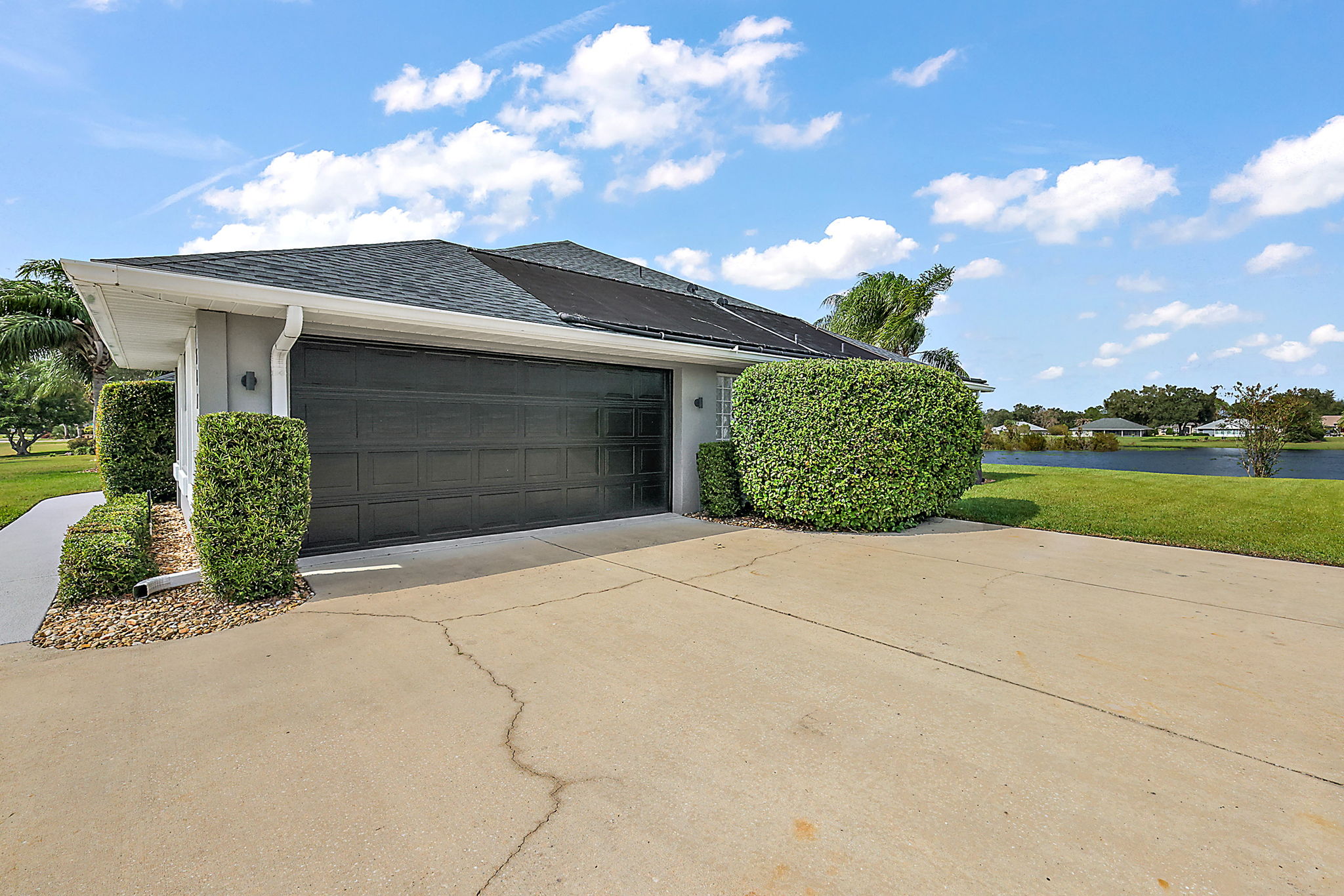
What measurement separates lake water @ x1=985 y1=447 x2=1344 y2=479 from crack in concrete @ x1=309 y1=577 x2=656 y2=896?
21.5 m

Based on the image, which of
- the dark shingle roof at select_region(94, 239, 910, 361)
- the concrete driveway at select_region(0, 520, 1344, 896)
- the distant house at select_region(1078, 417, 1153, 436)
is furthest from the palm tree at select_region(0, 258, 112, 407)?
the distant house at select_region(1078, 417, 1153, 436)

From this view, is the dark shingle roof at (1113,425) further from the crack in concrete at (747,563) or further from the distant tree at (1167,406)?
the crack in concrete at (747,563)

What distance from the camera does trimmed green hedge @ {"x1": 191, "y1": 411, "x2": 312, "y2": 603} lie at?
A: 4.33 m

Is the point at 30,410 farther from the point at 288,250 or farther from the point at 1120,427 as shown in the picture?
the point at 1120,427

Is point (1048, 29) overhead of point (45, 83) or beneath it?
overhead

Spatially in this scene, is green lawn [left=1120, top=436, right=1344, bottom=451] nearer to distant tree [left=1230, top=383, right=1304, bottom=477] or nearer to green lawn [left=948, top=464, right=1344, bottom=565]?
distant tree [left=1230, top=383, right=1304, bottom=477]

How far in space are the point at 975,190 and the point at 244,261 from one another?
1462cm

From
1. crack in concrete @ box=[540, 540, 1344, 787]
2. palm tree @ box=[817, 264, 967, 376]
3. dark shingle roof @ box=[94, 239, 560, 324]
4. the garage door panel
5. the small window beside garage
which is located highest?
palm tree @ box=[817, 264, 967, 376]

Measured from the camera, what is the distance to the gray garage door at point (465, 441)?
19.7 ft

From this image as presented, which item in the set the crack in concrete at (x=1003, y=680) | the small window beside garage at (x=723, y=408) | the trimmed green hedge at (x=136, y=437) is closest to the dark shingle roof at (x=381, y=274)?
the small window beside garage at (x=723, y=408)

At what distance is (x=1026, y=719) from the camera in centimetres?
280

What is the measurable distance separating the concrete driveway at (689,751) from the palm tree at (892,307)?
17855 mm

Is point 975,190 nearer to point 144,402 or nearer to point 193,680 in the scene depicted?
point 193,680

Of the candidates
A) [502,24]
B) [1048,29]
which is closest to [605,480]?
[502,24]
